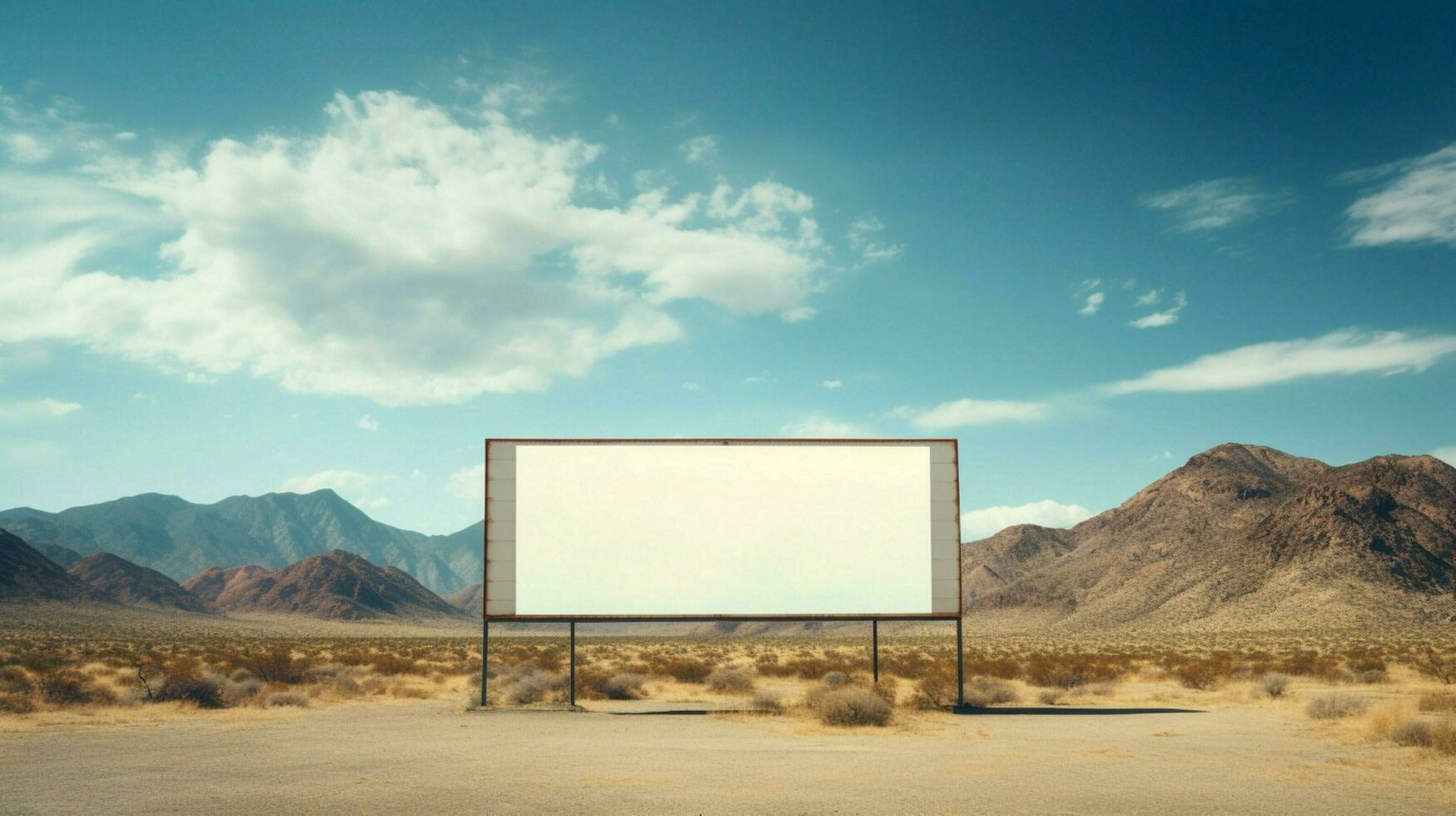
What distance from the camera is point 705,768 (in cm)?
1432

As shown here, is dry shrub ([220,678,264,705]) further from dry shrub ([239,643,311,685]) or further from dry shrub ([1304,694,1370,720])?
dry shrub ([1304,694,1370,720])

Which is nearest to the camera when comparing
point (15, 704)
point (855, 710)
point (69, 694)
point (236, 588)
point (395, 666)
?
point (855, 710)

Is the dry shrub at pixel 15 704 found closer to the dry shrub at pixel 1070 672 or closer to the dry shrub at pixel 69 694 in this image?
the dry shrub at pixel 69 694

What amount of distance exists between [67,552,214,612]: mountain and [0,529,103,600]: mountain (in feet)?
17.4

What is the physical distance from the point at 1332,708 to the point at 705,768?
14406mm

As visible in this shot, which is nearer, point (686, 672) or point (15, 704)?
point (15, 704)

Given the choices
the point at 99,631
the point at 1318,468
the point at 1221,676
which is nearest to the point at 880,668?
the point at 1221,676

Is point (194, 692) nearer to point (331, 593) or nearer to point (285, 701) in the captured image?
point (285, 701)

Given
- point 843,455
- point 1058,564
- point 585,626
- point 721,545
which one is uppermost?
point 843,455

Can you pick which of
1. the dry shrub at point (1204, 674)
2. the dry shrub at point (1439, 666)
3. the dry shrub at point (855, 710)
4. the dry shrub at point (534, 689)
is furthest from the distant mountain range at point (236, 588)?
the dry shrub at point (1439, 666)

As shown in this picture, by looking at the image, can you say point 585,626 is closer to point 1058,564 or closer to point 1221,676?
point 1058,564

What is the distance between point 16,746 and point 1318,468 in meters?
141

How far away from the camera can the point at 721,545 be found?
2461 centimetres

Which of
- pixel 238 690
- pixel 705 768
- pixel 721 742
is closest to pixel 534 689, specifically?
pixel 238 690
